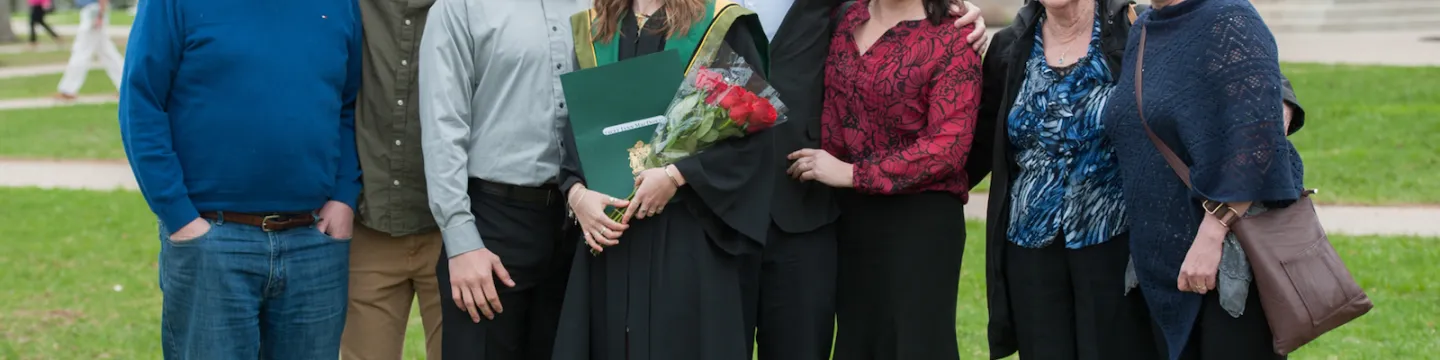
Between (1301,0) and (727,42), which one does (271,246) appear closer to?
(727,42)

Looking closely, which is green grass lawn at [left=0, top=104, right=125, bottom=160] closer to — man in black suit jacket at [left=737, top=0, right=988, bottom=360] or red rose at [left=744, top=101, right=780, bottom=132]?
man in black suit jacket at [left=737, top=0, right=988, bottom=360]

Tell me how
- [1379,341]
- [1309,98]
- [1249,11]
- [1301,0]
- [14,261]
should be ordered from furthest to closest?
[1301,0]
[1309,98]
[14,261]
[1379,341]
[1249,11]

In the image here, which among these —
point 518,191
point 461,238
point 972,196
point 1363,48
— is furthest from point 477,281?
point 1363,48

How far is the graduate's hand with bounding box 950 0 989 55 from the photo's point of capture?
14.2 ft

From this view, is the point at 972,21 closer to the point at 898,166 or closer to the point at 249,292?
the point at 898,166

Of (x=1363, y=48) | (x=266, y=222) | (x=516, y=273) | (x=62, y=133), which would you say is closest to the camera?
(x=266, y=222)

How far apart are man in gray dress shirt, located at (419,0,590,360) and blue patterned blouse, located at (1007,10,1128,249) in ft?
4.55

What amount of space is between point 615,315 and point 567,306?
144mm

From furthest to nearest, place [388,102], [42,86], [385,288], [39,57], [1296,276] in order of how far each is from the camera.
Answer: [39,57] → [42,86] → [385,288] → [388,102] → [1296,276]

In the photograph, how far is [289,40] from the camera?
158 inches

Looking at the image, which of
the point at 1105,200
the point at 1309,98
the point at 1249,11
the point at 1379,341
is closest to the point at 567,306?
the point at 1105,200

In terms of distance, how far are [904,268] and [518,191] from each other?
4.06 ft

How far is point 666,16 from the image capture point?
3990 millimetres

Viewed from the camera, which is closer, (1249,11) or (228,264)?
(1249,11)
